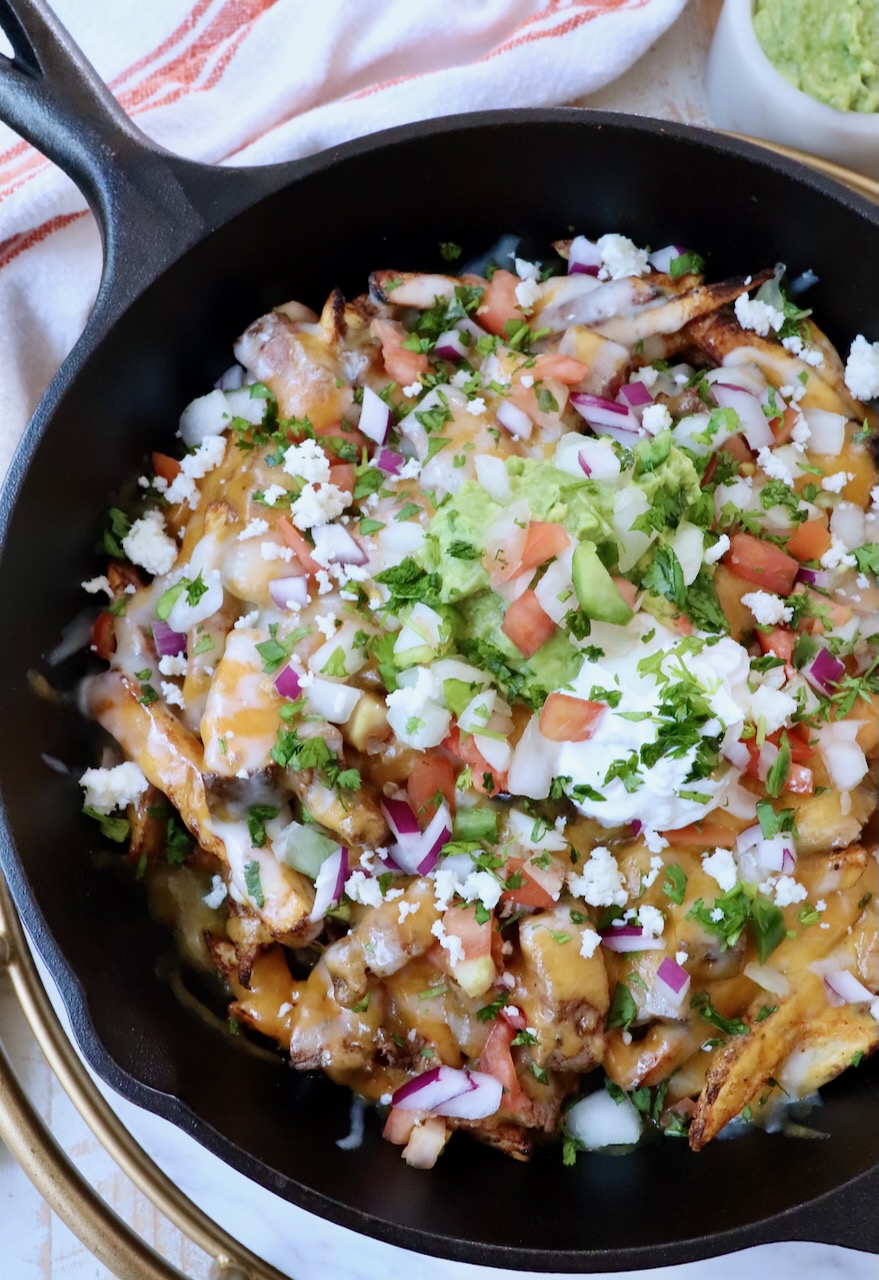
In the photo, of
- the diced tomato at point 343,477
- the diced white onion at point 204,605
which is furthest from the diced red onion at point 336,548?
the diced white onion at point 204,605

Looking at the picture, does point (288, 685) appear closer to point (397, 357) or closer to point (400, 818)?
point (400, 818)

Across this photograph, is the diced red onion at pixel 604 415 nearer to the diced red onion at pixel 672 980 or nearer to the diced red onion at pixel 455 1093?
the diced red onion at pixel 672 980

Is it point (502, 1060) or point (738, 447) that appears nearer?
point (502, 1060)

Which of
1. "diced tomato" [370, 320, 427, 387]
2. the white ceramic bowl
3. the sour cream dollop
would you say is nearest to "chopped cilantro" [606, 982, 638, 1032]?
the sour cream dollop

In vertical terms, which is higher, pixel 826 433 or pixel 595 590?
pixel 595 590

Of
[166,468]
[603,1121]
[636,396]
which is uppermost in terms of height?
[166,468]

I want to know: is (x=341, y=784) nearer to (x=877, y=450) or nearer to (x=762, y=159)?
(x=877, y=450)

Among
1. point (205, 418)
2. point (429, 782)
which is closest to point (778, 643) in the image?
point (429, 782)
